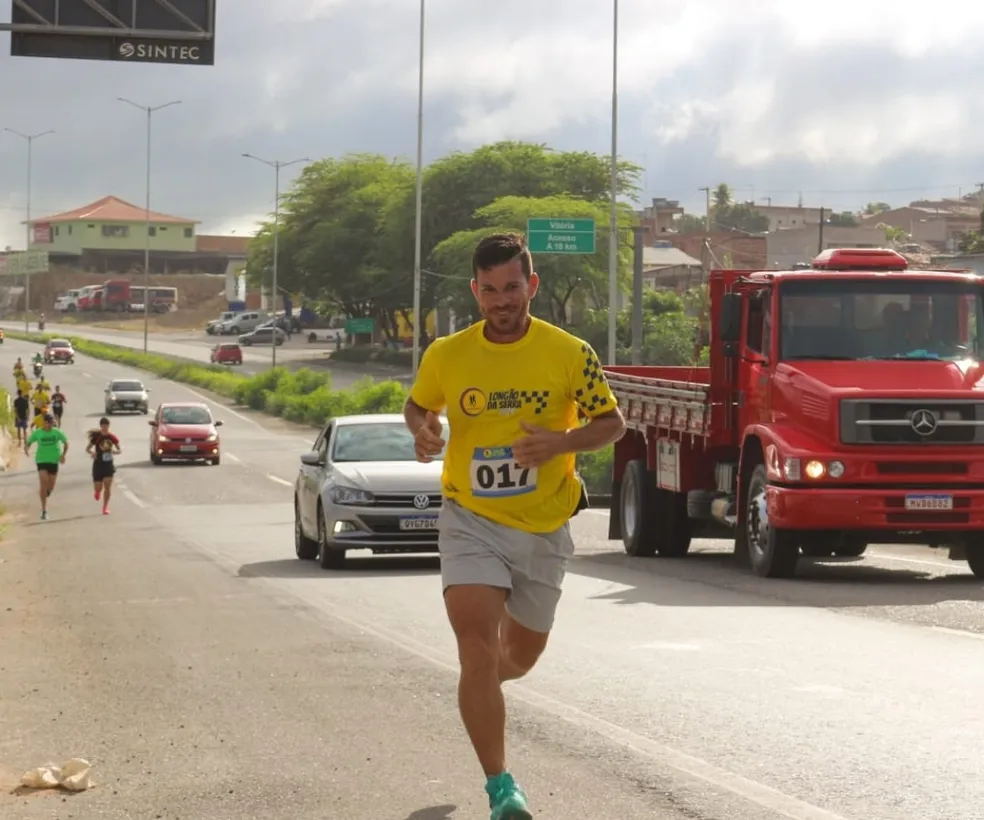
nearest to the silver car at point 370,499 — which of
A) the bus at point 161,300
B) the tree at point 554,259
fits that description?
the tree at point 554,259

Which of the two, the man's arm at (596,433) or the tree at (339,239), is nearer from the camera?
the man's arm at (596,433)

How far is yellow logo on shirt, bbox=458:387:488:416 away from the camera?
23.3 feet

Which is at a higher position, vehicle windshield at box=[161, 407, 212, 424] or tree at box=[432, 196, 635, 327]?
tree at box=[432, 196, 635, 327]

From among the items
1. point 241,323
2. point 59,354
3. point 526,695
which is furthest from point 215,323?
point 526,695

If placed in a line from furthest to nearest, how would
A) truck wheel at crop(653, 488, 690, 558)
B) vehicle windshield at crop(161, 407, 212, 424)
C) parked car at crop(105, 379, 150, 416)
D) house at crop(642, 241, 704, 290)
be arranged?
house at crop(642, 241, 704, 290)
parked car at crop(105, 379, 150, 416)
vehicle windshield at crop(161, 407, 212, 424)
truck wheel at crop(653, 488, 690, 558)

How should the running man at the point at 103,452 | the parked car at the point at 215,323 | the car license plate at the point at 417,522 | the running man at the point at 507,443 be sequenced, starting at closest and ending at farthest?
the running man at the point at 507,443 → the car license plate at the point at 417,522 → the running man at the point at 103,452 → the parked car at the point at 215,323

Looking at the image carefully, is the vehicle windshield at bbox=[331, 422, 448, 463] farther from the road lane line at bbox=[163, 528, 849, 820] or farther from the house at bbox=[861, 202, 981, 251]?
the house at bbox=[861, 202, 981, 251]

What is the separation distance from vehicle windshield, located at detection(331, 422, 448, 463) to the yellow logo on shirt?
1381cm

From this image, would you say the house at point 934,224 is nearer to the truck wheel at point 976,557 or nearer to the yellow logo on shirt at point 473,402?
the truck wheel at point 976,557

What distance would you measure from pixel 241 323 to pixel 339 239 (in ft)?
126

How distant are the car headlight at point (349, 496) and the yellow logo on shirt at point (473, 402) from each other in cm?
1277

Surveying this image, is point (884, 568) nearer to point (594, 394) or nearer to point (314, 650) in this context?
point (314, 650)

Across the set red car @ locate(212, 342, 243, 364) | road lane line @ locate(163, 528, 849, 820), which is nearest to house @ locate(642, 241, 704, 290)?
red car @ locate(212, 342, 243, 364)

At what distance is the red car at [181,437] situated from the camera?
173 ft
